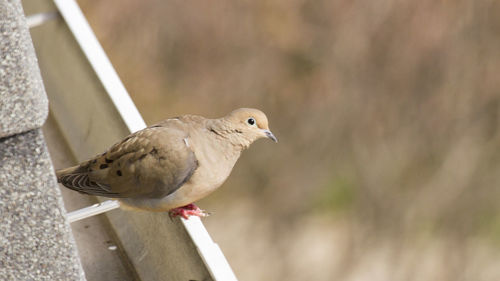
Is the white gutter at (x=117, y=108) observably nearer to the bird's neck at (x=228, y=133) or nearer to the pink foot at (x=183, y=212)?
the pink foot at (x=183, y=212)

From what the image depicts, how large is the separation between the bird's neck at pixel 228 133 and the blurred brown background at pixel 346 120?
87.4 inches

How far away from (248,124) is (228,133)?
2.9 inches

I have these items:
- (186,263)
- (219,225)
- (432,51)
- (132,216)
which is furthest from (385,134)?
(186,263)

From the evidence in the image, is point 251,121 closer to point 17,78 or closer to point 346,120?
point 17,78

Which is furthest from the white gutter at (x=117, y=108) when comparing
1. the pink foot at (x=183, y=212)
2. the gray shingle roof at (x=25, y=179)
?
the gray shingle roof at (x=25, y=179)

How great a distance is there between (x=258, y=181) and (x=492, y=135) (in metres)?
1.46

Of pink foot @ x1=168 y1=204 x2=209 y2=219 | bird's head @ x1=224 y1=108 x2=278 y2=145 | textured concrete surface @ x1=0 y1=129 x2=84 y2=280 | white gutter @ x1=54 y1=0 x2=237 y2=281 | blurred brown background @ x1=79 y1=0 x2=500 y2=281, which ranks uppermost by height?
textured concrete surface @ x1=0 y1=129 x2=84 y2=280

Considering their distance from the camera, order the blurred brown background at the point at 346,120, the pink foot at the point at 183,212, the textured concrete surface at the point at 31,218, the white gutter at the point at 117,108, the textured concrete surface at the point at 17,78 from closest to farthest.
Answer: the textured concrete surface at the point at 17,78
the textured concrete surface at the point at 31,218
the white gutter at the point at 117,108
the pink foot at the point at 183,212
the blurred brown background at the point at 346,120

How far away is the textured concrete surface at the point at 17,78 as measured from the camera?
1.43 meters

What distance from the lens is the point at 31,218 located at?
5.33 ft

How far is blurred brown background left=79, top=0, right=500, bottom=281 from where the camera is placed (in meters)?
4.78

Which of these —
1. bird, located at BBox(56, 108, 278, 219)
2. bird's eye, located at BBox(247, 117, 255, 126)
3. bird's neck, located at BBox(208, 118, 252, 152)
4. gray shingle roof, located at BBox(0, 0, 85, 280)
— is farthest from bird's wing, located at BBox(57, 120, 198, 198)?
gray shingle roof, located at BBox(0, 0, 85, 280)

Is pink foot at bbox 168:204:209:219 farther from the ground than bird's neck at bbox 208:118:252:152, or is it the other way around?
bird's neck at bbox 208:118:252:152

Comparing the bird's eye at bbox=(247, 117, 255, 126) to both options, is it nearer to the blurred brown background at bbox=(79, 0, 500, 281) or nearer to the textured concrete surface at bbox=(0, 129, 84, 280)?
the textured concrete surface at bbox=(0, 129, 84, 280)
